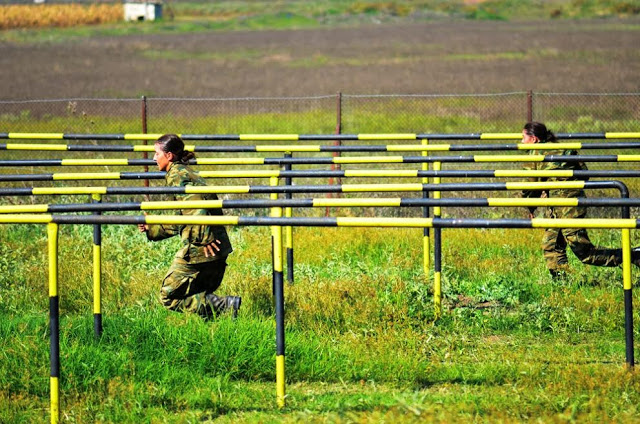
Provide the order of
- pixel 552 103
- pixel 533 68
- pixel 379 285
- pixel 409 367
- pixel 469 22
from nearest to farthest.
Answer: pixel 409 367, pixel 379 285, pixel 552 103, pixel 533 68, pixel 469 22

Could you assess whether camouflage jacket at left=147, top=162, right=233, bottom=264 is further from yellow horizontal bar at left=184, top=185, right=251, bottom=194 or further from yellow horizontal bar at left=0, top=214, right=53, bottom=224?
yellow horizontal bar at left=0, top=214, right=53, bottom=224

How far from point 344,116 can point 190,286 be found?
68.0ft

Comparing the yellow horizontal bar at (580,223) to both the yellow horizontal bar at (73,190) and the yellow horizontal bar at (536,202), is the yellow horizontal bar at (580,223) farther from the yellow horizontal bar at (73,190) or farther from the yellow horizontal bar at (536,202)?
the yellow horizontal bar at (73,190)

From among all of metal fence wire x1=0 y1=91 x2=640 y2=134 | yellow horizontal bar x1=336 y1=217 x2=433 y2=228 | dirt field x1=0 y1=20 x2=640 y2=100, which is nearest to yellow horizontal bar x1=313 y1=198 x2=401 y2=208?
yellow horizontal bar x1=336 y1=217 x2=433 y2=228

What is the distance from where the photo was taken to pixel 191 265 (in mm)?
7613

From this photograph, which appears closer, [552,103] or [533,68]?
[552,103]

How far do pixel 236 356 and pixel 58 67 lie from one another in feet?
122

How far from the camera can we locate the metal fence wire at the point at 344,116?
85.6 ft

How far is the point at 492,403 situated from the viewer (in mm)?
5883

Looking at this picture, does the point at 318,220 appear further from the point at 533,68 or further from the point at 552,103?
the point at 533,68

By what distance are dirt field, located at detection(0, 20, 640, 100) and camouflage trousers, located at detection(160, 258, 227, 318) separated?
25087mm

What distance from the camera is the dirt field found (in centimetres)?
3453

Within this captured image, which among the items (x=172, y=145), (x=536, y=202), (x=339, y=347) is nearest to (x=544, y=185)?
(x=536, y=202)

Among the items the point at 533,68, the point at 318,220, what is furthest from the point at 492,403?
the point at 533,68
